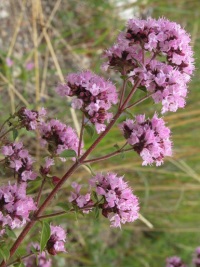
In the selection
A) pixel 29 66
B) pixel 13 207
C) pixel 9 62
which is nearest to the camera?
pixel 13 207

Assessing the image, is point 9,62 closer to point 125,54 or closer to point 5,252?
point 125,54

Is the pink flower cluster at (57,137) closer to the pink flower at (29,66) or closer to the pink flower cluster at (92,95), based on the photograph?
the pink flower cluster at (92,95)

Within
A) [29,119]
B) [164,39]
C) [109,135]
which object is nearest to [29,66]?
[109,135]

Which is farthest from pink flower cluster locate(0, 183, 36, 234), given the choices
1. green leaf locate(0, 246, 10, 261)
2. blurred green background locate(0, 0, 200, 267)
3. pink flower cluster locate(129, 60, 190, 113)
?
blurred green background locate(0, 0, 200, 267)

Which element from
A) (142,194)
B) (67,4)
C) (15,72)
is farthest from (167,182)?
(67,4)

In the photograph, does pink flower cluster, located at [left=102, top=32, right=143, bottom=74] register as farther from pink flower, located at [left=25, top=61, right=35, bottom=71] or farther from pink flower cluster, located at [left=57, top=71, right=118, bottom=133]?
pink flower, located at [left=25, top=61, right=35, bottom=71]

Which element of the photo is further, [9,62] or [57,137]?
[9,62]
